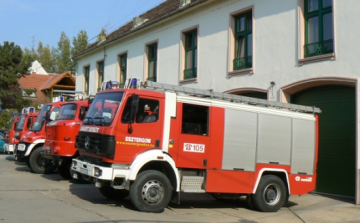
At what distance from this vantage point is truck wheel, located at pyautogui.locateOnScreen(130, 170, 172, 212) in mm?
8984

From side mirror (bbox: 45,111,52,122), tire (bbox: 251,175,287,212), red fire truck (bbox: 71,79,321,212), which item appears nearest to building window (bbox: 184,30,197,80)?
side mirror (bbox: 45,111,52,122)

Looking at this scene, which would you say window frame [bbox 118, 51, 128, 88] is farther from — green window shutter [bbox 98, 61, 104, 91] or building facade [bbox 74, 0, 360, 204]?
building facade [bbox 74, 0, 360, 204]

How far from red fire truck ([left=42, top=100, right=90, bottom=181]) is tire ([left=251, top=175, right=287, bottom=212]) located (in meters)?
6.08

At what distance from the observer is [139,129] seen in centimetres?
933

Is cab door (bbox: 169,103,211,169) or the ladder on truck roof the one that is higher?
the ladder on truck roof

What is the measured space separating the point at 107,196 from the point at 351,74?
772 centimetres

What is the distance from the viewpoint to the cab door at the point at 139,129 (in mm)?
9148

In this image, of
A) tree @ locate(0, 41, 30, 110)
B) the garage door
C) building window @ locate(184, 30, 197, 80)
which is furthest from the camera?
tree @ locate(0, 41, 30, 110)

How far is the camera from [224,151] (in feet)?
33.7

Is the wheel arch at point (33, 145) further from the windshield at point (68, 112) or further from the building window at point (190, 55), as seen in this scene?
the building window at point (190, 55)

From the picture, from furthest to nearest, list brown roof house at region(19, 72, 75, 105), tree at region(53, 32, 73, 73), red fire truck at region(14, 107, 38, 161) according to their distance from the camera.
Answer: tree at region(53, 32, 73, 73), brown roof house at region(19, 72, 75, 105), red fire truck at region(14, 107, 38, 161)

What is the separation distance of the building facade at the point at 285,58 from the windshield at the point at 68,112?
5.91 m

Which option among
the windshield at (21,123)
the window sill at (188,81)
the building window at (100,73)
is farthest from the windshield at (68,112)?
the building window at (100,73)

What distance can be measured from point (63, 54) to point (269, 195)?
74348mm
